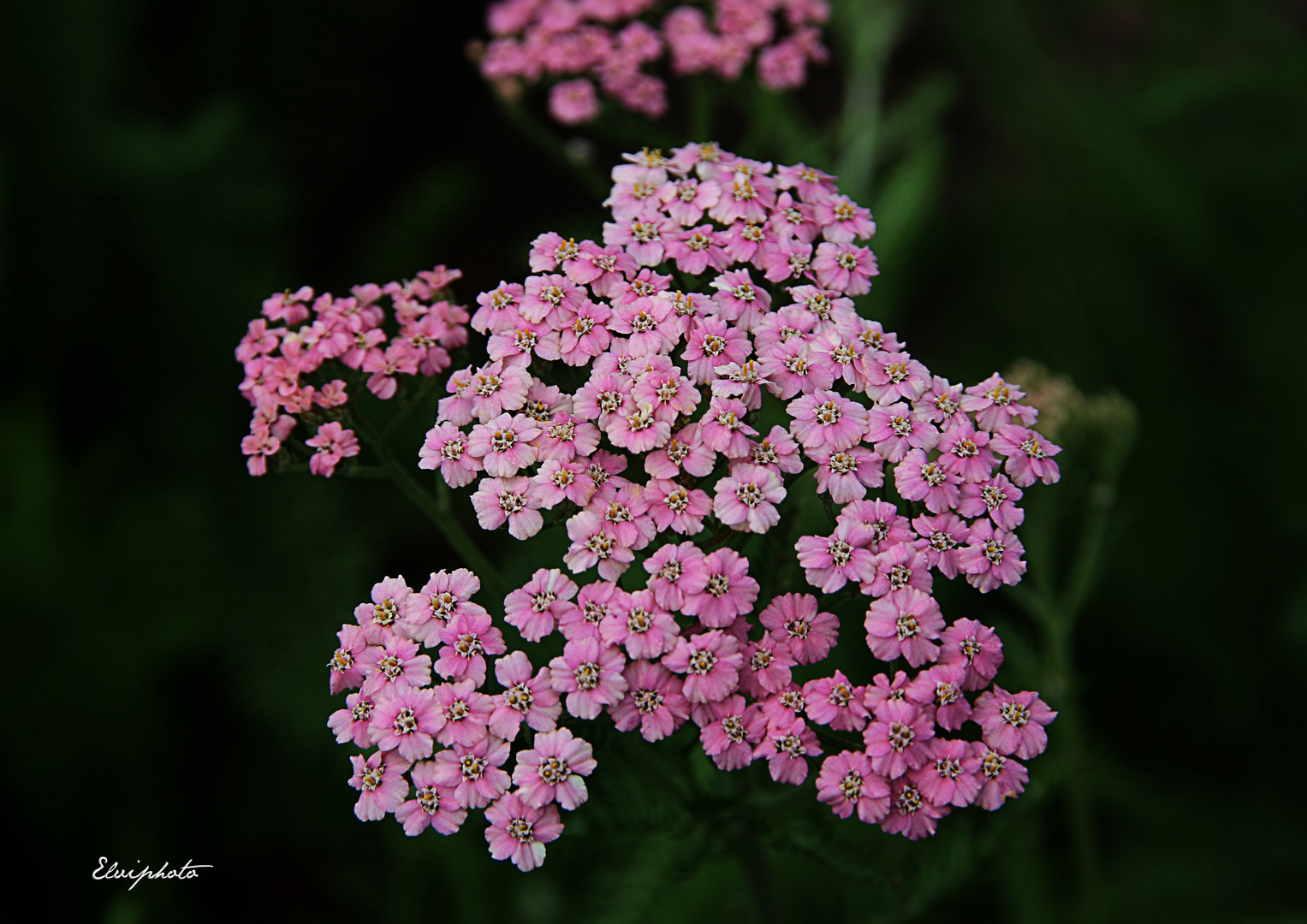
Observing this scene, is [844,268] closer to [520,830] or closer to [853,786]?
[853,786]

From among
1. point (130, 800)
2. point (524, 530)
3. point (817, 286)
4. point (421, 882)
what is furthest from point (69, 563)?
point (817, 286)

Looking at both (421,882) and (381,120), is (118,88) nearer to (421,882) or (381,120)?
(381,120)

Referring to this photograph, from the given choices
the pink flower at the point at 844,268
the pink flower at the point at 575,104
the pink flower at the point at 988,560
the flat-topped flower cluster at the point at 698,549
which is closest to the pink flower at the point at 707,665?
the flat-topped flower cluster at the point at 698,549

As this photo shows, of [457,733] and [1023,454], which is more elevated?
[1023,454]

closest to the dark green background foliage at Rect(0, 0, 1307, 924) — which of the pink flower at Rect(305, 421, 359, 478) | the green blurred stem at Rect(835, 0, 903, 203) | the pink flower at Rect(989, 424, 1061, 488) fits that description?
the green blurred stem at Rect(835, 0, 903, 203)

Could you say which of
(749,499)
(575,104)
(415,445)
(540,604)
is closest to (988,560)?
(749,499)
